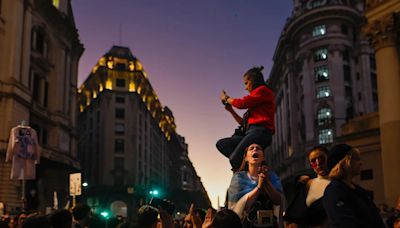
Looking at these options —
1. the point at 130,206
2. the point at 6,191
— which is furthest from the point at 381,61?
the point at 130,206

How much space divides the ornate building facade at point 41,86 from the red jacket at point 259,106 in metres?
34.4

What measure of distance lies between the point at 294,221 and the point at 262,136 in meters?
1.42

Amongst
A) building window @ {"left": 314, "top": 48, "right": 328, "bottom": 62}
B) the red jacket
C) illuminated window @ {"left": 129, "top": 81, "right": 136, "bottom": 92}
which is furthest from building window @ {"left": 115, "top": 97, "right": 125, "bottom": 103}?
the red jacket

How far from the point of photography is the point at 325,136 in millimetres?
66625

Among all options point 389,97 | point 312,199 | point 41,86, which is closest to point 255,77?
point 312,199

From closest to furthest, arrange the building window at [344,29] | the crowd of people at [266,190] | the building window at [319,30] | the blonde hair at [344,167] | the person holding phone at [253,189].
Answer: the crowd of people at [266,190] < the blonde hair at [344,167] < the person holding phone at [253,189] < the building window at [319,30] < the building window at [344,29]

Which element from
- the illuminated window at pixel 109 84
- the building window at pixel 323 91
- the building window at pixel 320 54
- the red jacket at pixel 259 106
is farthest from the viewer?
the illuminated window at pixel 109 84

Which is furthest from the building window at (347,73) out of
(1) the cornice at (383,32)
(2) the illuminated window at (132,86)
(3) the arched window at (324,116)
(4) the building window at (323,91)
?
(2) the illuminated window at (132,86)

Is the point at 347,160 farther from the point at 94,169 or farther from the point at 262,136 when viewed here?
the point at 94,169

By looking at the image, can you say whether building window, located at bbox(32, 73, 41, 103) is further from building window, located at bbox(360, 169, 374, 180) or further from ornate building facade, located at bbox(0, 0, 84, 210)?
building window, located at bbox(360, 169, 374, 180)

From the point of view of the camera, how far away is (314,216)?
185 inches

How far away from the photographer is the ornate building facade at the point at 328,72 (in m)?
67.8

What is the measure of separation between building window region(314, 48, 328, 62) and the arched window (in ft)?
26.8

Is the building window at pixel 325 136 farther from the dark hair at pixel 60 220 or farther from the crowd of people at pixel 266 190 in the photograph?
the dark hair at pixel 60 220
